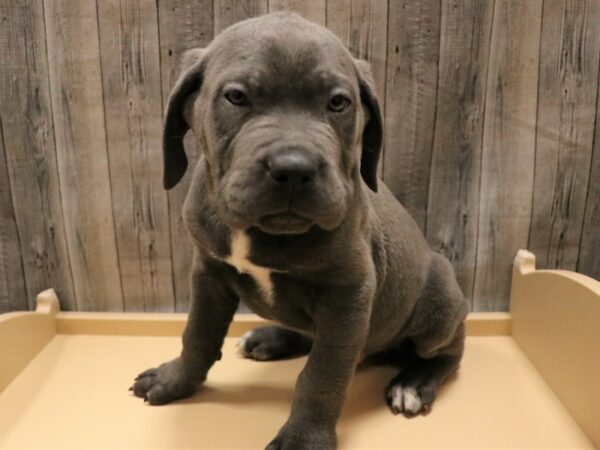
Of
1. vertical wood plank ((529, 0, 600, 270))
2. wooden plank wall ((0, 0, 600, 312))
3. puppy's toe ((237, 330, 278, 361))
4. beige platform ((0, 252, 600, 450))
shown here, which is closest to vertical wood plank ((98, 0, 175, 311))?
wooden plank wall ((0, 0, 600, 312))

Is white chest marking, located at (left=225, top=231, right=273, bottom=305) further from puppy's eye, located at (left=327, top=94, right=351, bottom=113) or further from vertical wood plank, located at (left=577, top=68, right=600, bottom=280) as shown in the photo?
vertical wood plank, located at (left=577, top=68, right=600, bottom=280)

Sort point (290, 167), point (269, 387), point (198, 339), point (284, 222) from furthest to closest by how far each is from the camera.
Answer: point (269, 387) → point (198, 339) → point (284, 222) → point (290, 167)

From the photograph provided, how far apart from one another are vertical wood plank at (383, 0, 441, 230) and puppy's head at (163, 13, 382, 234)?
2.23 ft

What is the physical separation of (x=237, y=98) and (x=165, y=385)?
1.00 m

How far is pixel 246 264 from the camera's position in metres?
1.67

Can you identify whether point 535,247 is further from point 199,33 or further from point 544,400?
point 199,33

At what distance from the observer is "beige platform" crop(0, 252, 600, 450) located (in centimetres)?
183

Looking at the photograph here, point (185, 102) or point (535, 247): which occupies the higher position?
point (185, 102)

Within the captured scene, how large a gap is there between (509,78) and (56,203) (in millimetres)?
1779

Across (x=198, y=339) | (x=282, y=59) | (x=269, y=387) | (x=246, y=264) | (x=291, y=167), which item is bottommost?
(x=269, y=387)

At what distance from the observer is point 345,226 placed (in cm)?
165

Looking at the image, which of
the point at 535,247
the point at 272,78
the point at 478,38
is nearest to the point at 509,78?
the point at 478,38

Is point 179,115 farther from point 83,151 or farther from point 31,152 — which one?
point 31,152

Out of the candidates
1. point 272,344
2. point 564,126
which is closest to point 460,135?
point 564,126
